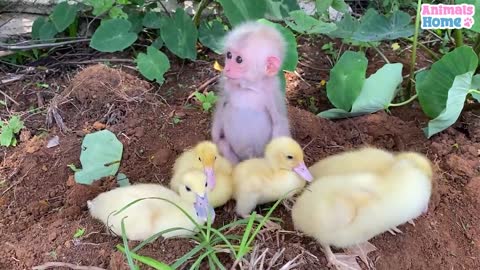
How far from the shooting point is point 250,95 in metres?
2.33

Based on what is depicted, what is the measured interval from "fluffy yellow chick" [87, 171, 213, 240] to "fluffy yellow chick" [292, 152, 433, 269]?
0.36 meters

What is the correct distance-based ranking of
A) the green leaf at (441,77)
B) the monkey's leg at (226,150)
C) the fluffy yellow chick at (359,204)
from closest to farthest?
the fluffy yellow chick at (359,204) → the monkey's leg at (226,150) → the green leaf at (441,77)

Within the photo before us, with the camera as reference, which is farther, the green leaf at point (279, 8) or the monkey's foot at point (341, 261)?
the green leaf at point (279, 8)

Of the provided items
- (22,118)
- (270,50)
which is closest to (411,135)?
(270,50)

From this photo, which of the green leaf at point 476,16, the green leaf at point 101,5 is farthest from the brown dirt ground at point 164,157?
the green leaf at point 476,16

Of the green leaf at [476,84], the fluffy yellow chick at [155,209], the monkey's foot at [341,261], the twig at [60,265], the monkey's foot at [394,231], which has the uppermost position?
the fluffy yellow chick at [155,209]

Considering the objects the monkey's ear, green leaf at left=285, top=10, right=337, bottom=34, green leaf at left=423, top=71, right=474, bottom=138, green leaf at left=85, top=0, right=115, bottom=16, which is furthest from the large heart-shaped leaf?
green leaf at left=85, top=0, right=115, bottom=16

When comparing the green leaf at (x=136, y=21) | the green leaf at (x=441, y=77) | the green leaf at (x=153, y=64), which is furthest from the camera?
the green leaf at (x=136, y=21)

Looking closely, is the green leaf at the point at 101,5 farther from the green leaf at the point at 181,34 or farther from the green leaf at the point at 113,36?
the green leaf at the point at 181,34

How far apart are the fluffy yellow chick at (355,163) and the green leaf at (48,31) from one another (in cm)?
177

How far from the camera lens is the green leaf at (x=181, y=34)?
3.16 metres

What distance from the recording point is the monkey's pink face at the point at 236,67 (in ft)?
7.45

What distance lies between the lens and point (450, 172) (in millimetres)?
2557

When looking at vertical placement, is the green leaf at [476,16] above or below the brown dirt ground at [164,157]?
above
